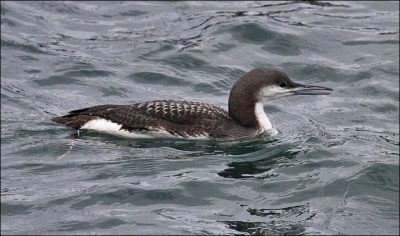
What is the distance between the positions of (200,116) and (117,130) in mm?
1073

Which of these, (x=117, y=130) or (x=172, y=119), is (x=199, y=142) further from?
(x=117, y=130)

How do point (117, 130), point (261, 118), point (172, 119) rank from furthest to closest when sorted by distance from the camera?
point (261, 118) < point (117, 130) < point (172, 119)

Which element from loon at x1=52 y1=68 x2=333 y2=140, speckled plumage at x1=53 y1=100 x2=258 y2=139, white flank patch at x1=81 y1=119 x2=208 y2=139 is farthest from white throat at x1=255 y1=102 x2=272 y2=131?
white flank patch at x1=81 y1=119 x2=208 y2=139

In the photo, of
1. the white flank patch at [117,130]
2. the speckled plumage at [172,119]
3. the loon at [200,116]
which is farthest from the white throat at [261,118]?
the white flank patch at [117,130]

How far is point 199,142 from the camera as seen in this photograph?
10.8 metres

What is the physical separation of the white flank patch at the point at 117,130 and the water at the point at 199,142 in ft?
0.37

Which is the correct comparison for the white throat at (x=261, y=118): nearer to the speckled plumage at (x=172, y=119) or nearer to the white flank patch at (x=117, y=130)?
the speckled plumage at (x=172, y=119)

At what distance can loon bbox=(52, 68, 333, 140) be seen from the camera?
10734 mm

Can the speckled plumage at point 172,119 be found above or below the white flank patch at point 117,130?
above

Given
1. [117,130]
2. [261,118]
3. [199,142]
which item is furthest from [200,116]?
[117,130]

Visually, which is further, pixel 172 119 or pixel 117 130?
pixel 117 130

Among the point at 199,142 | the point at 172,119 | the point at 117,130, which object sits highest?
the point at 172,119

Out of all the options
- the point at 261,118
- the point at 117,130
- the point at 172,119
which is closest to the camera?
the point at 172,119

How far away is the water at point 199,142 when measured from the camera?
8.68 m
